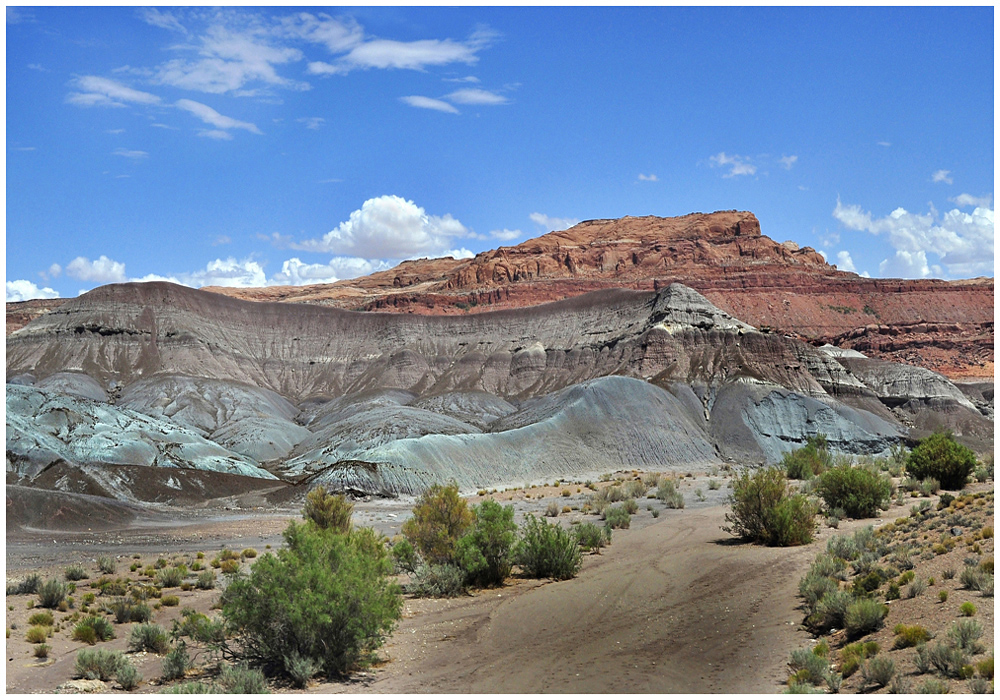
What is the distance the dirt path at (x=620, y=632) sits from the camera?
44.8ft

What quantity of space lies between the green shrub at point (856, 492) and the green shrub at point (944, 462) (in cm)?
339

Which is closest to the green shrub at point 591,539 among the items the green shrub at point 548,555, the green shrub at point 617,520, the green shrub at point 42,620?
the green shrub at point 548,555

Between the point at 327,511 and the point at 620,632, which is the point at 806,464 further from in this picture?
the point at 620,632

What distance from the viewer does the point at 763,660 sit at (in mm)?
14367

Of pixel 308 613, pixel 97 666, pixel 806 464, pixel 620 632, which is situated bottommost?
pixel 620 632

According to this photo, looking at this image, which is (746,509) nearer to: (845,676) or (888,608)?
(888,608)

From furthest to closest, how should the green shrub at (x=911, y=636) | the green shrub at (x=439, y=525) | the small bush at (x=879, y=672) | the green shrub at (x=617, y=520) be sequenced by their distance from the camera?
1. the green shrub at (x=617, y=520)
2. the green shrub at (x=439, y=525)
3. the green shrub at (x=911, y=636)
4. the small bush at (x=879, y=672)

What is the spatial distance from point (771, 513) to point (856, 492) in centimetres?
576

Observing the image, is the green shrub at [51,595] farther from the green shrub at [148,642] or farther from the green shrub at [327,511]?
the green shrub at [327,511]

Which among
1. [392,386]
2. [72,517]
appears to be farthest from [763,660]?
[392,386]

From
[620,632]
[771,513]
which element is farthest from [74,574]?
[771,513]

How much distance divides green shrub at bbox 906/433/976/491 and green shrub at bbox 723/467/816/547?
8561mm

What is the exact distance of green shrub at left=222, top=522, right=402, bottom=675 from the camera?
45.6 feet

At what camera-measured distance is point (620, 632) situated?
16578mm
